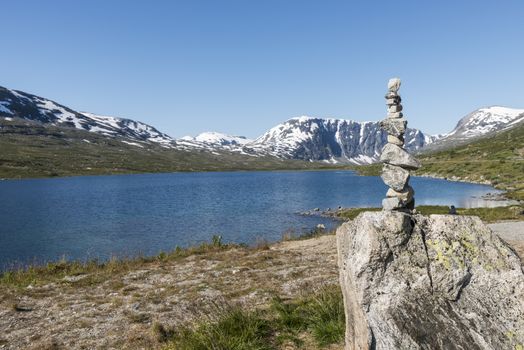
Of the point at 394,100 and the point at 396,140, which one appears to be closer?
the point at 396,140

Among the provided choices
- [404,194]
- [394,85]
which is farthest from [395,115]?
[404,194]

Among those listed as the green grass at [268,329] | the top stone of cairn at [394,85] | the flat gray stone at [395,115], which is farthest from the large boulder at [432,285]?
the top stone of cairn at [394,85]

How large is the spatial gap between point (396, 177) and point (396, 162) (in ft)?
1.27

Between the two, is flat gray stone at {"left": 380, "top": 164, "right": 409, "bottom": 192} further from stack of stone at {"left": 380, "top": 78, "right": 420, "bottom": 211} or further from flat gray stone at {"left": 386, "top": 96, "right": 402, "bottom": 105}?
flat gray stone at {"left": 386, "top": 96, "right": 402, "bottom": 105}

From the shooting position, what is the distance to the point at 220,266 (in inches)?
A: 847

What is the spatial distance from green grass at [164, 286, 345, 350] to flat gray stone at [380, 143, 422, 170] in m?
4.41

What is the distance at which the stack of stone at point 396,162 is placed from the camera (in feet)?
31.9

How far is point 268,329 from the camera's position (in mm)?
11219

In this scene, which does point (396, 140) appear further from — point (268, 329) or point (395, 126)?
point (268, 329)

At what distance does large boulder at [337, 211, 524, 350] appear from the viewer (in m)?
6.37

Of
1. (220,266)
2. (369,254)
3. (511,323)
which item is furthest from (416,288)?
(220,266)

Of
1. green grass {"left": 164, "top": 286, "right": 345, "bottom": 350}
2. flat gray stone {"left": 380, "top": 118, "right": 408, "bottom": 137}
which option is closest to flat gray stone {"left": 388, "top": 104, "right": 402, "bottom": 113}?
flat gray stone {"left": 380, "top": 118, "right": 408, "bottom": 137}

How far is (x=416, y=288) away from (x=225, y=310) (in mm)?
6569

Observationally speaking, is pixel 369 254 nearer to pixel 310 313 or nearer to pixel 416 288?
pixel 416 288
